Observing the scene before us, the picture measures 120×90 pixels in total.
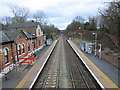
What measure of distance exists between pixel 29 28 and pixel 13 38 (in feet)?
37.3

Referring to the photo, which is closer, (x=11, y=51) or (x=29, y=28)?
(x=11, y=51)

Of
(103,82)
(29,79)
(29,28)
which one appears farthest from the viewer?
→ (29,28)

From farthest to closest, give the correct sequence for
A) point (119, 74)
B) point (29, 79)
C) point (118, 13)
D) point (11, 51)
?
point (118, 13) → point (11, 51) → point (119, 74) → point (29, 79)

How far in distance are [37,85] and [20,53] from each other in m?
9.32

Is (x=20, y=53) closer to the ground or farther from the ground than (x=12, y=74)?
farther from the ground

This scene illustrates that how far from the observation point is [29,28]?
2648 cm

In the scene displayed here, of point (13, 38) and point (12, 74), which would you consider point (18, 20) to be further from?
point (12, 74)

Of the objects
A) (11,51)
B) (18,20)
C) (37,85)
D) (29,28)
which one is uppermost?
(18,20)

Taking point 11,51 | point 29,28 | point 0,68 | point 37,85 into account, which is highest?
point 29,28

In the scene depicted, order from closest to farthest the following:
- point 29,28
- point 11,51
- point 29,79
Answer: point 29,79 → point 11,51 → point 29,28

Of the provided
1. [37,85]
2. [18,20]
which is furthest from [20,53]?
[18,20]

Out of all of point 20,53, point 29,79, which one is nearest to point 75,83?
point 29,79

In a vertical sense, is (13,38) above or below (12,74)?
above

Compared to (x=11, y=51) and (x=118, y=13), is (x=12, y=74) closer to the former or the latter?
(x=11, y=51)
